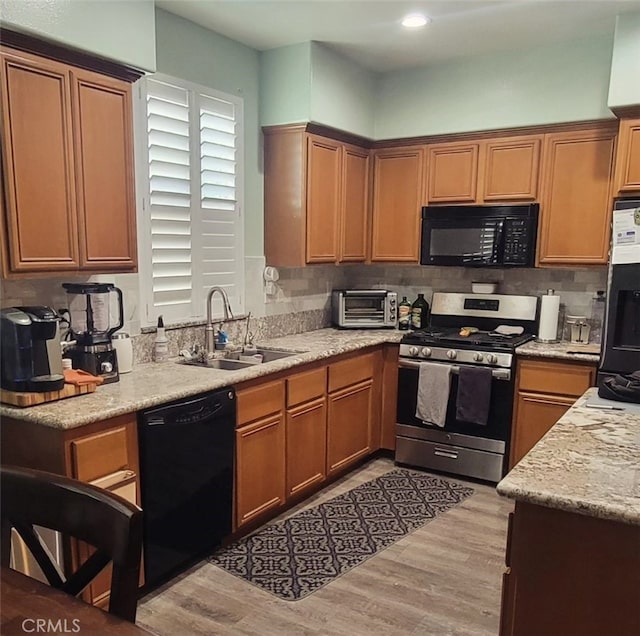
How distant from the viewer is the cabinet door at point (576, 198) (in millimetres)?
3488

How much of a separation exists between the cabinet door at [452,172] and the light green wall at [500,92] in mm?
123

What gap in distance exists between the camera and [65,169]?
89.1 inches

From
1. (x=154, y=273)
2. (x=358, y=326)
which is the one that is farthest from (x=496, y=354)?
(x=154, y=273)

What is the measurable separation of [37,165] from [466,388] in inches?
104

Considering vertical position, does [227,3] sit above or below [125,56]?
above

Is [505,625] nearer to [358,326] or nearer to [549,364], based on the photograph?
[549,364]

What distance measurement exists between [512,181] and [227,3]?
2.07 meters

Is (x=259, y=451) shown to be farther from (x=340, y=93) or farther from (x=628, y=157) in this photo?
(x=628, y=157)

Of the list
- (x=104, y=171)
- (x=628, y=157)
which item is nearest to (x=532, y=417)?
(x=628, y=157)

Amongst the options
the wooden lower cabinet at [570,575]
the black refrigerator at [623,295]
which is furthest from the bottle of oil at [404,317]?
the wooden lower cabinet at [570,575]

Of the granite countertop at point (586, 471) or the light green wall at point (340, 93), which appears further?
the light green wall at point (340, 93)

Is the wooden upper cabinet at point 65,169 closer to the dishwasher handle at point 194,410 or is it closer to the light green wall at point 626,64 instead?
the dishwasher handle at point 194,410

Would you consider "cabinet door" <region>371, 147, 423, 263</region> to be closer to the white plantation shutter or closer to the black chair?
the white plantation shutter

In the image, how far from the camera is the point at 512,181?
3.77m
